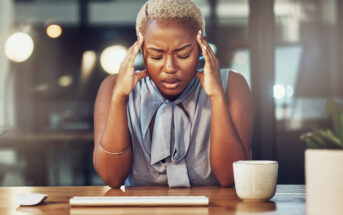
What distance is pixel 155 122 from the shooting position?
1658mm

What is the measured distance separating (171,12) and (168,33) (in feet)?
0.28

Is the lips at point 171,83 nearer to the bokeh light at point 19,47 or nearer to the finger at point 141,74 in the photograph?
the finger at point 141,74

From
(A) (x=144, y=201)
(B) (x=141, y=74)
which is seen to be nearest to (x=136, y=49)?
(B) (x=141, y=74)

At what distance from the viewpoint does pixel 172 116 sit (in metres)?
1.65

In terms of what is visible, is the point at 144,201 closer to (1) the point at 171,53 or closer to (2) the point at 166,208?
(2) the point at 166,208

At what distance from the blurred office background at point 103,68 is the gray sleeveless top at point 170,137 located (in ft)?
4.87

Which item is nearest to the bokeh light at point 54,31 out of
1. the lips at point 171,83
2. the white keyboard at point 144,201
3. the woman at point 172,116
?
the woman at point 172,116

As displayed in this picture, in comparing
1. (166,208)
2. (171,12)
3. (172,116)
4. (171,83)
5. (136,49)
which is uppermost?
(171,12)

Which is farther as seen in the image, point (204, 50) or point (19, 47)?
point (19, 47)

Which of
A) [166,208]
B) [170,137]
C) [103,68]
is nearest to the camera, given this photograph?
[166,208]

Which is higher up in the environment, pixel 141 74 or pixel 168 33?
pixel 168 33

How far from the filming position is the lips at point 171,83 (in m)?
1.54

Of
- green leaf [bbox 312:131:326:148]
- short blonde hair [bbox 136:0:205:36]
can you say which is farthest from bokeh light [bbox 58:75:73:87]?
green leaf [bbox 312:131:326:148]

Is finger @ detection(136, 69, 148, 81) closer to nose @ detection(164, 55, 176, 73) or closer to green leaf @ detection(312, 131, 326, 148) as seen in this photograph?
nose @ detection(164, 55, 176, 73)
